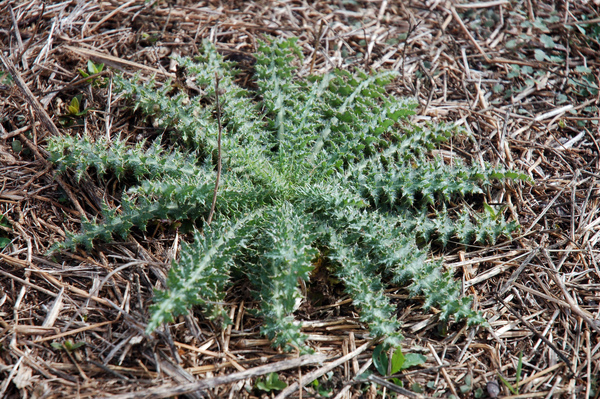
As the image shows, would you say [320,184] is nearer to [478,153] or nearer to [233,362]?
[233,362]

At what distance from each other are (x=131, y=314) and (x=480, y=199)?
7.74ft

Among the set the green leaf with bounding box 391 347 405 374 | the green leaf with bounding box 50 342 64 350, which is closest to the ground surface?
the green leaf with bounding box 50 342 64 350

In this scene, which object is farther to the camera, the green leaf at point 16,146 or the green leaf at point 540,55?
the green leaf at point 540,55

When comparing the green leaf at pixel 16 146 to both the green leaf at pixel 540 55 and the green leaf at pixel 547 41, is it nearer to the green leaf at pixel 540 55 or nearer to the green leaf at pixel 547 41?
the green leaf at pixel 540 55

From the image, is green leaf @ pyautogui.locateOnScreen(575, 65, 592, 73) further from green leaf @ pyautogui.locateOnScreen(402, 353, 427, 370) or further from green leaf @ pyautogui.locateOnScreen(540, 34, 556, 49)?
green leaf @ pyautogui.locateOnScreen(402, 353, 427, 370)

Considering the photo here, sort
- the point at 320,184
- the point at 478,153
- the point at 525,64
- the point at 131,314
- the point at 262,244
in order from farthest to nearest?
the point at 525,64 → the point at 478,153 → the point at 320,184 → the point at 262,244 → the point at 131,314

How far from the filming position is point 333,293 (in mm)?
2684

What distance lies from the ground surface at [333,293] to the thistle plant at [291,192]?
0.17 meters

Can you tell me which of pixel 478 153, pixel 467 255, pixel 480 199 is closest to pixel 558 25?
pixel 478 153

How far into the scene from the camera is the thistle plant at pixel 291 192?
2387 mm

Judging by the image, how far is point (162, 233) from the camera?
276 cm

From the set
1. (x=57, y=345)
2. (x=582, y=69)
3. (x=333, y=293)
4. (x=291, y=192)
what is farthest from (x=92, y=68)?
(x=582, y=69)

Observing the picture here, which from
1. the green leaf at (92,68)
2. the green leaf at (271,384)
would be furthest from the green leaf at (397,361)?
the green leaf at (92,68)

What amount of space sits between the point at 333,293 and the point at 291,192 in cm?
66
